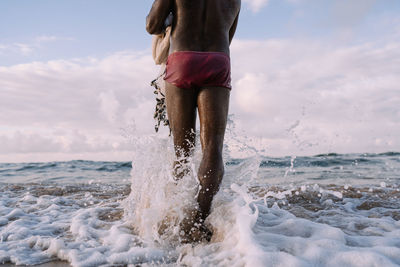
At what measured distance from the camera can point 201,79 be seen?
2.88 metres

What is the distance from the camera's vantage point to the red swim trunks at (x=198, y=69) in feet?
9.39

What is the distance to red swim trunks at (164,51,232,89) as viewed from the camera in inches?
113

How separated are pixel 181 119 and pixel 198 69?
18.2 inches

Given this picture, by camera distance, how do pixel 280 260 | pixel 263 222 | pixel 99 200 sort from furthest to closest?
pixel 99 200
pixel 263 222
pixel 280 260

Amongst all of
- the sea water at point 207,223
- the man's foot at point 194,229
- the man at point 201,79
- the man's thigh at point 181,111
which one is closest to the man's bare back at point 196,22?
the man at point 201,79

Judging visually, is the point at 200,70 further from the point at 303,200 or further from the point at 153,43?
the point at 303,200

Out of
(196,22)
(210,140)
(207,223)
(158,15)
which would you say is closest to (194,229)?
(207,223)

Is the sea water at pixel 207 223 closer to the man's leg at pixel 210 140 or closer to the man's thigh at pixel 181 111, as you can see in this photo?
the man's leg at pixel 210 140

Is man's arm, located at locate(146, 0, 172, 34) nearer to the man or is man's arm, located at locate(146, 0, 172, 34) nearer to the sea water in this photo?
the man

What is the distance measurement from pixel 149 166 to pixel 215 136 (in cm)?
91

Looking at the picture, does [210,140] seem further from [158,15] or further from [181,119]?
[158,15]

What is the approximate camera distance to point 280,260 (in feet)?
7.36

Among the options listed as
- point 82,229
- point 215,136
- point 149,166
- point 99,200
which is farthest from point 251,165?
point 99,200

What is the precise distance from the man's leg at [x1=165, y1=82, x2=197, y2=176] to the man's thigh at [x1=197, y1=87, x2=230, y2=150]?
12 cm
